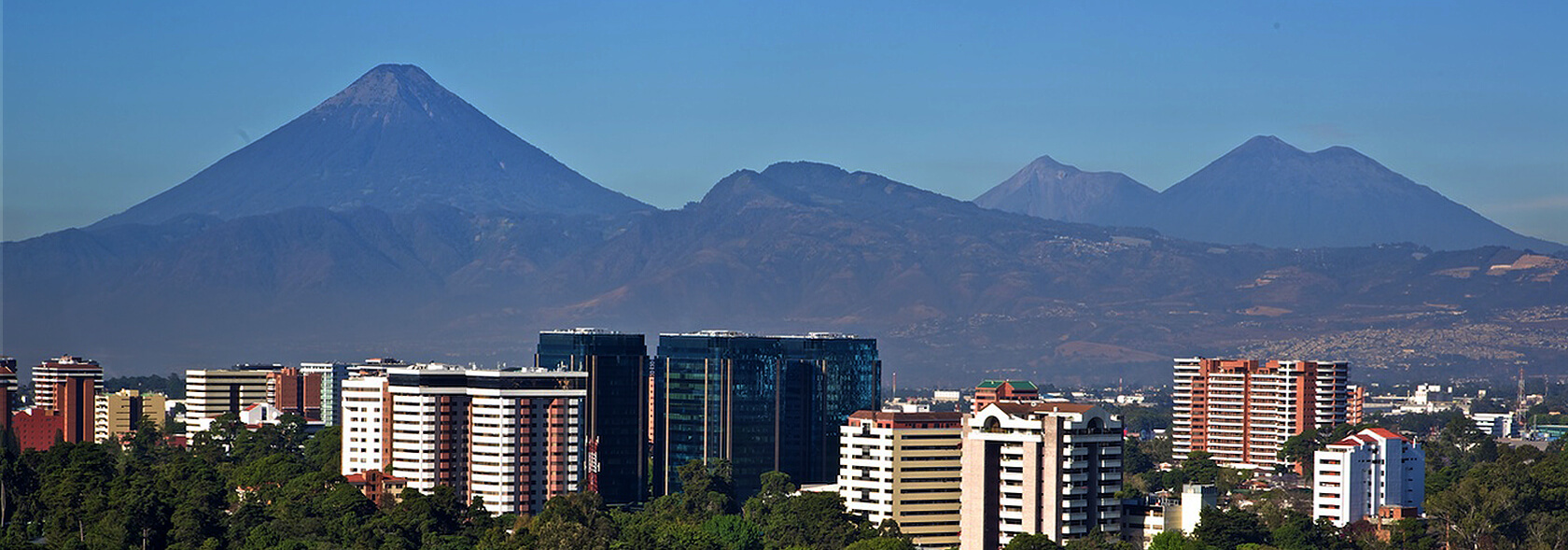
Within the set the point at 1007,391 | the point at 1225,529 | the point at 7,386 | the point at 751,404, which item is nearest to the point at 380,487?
the point at 751,404

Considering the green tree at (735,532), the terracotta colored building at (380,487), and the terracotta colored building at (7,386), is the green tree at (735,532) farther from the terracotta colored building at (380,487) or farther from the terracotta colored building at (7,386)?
the terracotta colored building at (7,386)

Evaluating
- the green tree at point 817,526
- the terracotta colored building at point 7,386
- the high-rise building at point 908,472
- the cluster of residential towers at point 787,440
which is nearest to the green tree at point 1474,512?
the cluster of residential towers at point 787,440

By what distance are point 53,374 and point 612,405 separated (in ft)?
160

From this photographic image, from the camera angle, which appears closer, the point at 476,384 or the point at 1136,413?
the point at 476,384

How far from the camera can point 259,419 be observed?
126 metres

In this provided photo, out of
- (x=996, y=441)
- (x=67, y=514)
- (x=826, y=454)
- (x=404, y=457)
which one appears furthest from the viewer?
(x=826, y=454)

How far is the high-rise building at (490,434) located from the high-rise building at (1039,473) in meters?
18.8

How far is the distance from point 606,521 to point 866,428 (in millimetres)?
11067

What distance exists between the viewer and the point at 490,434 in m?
84.7

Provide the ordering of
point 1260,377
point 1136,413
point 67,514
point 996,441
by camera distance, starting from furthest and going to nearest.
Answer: point 1136,413 → point 1260,377 → point 67,514 → point 996,441

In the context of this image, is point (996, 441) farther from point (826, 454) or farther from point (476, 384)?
point (826, 454)

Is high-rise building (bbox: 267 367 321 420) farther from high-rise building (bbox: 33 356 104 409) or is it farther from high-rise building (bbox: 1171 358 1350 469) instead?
high-rise building (bbox: 1171 358 1350 469)

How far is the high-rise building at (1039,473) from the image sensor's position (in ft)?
230

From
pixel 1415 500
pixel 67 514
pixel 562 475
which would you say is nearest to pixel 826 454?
pixel 562 475
